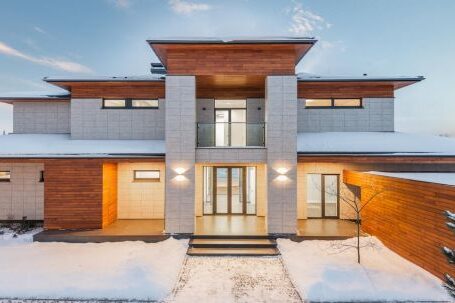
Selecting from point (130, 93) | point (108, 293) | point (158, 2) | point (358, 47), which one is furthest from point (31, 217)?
point (358, 47)

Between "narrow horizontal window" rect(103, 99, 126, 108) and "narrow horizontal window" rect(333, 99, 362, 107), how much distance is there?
9511 millimetres

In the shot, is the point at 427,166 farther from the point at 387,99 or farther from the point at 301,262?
the point at 301,262

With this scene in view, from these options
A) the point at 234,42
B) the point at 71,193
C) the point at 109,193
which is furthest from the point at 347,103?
the point at 71,193

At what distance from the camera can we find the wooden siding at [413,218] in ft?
20.4

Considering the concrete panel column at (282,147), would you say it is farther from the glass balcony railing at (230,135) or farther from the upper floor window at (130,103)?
the upper floor window at (130,103)

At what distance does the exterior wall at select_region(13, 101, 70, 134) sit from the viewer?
1234 cm

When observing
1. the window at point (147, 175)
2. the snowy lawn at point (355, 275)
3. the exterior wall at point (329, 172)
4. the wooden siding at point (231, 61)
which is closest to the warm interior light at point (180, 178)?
the window at point (147, 175)

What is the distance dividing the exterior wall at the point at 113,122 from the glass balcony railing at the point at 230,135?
2267 mm

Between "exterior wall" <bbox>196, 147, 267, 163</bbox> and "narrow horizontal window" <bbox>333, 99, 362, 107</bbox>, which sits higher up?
"narrow horizontal window" <bbox>333, 99, 362, 107</bbox>

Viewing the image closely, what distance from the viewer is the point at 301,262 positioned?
7.39 metres

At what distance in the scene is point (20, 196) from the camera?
452 inches

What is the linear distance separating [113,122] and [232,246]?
Answer: 24.1 feet

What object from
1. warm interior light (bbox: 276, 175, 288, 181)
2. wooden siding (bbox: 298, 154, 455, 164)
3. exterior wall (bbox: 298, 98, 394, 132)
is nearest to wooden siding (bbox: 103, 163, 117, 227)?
warm interior light (bbox: 276, 175, 288, 181)

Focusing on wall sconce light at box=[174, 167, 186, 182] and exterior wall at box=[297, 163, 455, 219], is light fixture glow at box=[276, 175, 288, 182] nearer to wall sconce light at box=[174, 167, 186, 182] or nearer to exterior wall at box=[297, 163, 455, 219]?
exterior wall at box=[297, 163, 455, 219]
